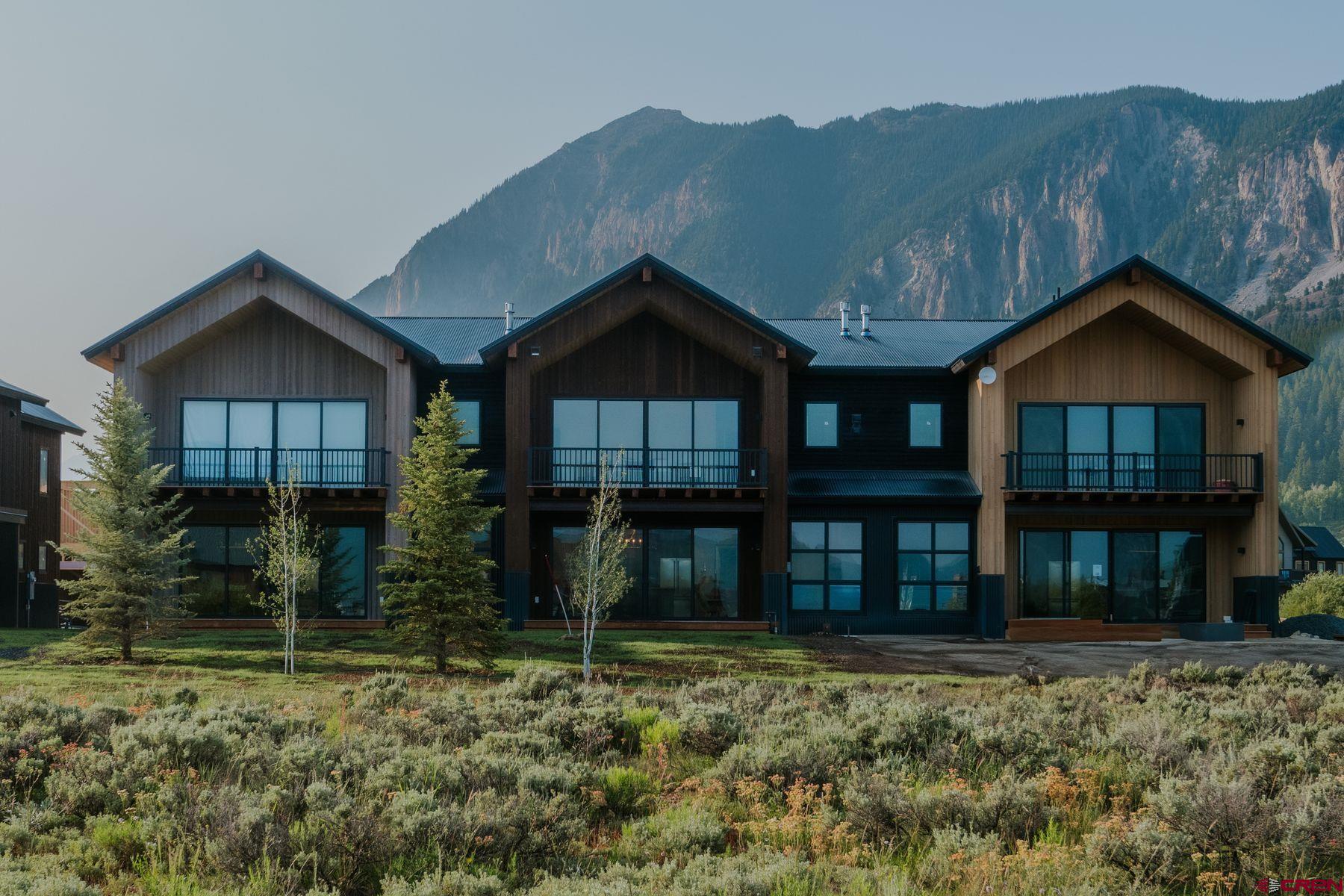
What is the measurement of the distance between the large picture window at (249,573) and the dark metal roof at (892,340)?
38.2ft

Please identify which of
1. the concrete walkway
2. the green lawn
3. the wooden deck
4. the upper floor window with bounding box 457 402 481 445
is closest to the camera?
the green lawn

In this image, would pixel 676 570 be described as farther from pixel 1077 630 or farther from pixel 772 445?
pixel 1077 630

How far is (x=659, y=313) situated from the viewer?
90.7 feet

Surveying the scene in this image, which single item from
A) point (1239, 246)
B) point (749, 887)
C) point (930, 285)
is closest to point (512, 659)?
point (749, 887)

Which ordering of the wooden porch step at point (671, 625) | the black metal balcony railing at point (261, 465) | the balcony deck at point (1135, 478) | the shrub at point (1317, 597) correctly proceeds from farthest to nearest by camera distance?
the shrub at point (1317, 597) → the black metal balcony railing at point (261, 465) → the balcony deck at point (1135, 478) → the wooden porch step at point (671, 625)

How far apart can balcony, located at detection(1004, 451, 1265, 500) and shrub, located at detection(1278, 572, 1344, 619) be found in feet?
38.1

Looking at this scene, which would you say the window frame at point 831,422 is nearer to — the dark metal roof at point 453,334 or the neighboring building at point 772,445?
the neighboring building at point 772,445

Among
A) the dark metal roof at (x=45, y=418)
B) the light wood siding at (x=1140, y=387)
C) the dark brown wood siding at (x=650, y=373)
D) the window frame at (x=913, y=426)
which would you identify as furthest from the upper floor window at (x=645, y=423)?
the dark metal roof at (x=45, y=418)

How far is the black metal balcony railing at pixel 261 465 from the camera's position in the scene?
27125 mm

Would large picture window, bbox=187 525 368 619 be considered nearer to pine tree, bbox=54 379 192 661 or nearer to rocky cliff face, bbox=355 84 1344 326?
pine tree, bbox=54 379 192 661

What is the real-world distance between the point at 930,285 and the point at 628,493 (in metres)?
159

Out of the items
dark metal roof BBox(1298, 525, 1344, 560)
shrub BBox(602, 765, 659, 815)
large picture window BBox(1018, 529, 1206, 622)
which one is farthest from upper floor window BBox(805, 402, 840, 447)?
dark metal roof BBox(1298, 525, 1344, 560)

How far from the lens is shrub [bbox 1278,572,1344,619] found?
124ft

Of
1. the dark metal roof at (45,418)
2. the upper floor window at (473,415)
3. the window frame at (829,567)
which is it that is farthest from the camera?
the dark metal roof at (45,418)
